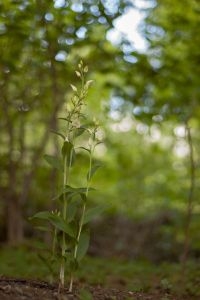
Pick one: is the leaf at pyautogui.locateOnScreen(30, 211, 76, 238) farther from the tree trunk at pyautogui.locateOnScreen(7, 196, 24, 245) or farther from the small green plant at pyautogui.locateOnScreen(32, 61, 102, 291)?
the tree trunk at pyautogui.locateOnScreen(7, 196, 24, 245)

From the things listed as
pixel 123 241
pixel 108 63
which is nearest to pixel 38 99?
pixel 108 63

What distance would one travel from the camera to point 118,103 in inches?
343

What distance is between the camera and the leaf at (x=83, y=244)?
3546mm

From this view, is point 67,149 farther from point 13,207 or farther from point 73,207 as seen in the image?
point 13,207

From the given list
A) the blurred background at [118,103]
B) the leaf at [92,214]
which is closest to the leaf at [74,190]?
the leaf at [92,214]

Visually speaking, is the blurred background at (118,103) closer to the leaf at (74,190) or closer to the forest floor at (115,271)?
the forest floor at (115,271)

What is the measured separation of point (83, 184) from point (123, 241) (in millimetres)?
1439

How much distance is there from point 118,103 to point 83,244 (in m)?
5.35

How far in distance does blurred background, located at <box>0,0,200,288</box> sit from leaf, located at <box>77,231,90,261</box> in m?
1.37

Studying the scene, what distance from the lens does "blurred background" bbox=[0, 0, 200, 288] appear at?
6609 mm

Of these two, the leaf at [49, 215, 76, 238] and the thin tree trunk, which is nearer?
the leaf at [49, 215, 76, 238]

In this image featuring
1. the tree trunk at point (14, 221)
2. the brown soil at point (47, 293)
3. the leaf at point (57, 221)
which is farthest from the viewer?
the tree trunk at point (14, 221)

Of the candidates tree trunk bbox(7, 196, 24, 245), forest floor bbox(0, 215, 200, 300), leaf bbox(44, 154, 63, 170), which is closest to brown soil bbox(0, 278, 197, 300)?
forest floor bbox(0, 215, 200, 300)

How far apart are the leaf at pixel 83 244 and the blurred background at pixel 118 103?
1369 mm
